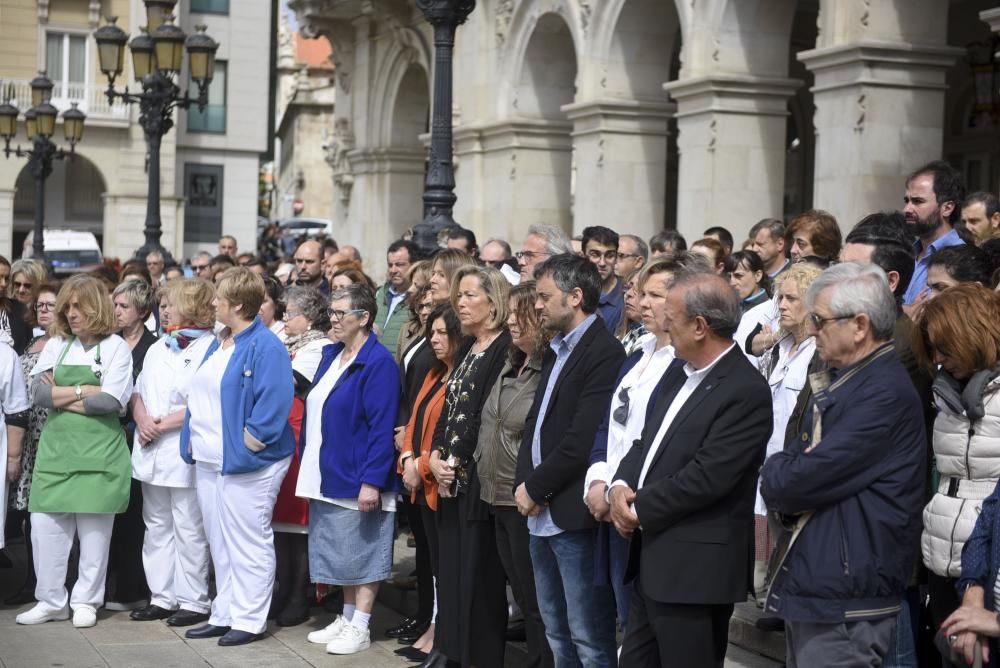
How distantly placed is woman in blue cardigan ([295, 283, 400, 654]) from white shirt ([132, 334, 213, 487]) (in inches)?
41.0

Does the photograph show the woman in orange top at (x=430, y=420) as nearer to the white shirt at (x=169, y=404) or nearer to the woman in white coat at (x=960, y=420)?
the white shirt at (x=169, y=404)

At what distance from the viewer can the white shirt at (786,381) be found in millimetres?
7422

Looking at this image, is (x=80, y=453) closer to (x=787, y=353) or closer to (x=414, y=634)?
(x=414, y=634)

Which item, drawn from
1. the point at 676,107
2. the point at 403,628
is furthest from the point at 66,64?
the point at 403,628

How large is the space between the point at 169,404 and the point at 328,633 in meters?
1.83

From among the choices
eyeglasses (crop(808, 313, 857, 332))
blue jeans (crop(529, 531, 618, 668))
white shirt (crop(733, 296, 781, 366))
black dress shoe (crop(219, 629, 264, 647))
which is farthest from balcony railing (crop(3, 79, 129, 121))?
eyeglasses (crop(808, 313, 857, 332))

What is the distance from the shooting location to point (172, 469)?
31.7 feet

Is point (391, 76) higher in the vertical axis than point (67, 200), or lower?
higher

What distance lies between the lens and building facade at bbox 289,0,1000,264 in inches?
597

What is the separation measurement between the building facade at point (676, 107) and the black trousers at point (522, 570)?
8.62m

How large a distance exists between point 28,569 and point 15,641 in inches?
71.9

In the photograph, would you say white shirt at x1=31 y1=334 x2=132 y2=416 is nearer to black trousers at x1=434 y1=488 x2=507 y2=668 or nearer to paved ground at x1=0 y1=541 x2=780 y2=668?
paved ground at x1=0 y1=541 x2=780 y2=668

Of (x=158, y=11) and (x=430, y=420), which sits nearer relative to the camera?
(x=430, y=420)

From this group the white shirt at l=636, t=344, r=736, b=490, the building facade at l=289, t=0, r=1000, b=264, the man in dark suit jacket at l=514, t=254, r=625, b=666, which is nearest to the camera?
the white shirt at l=636, t=344, r=736, b=490
